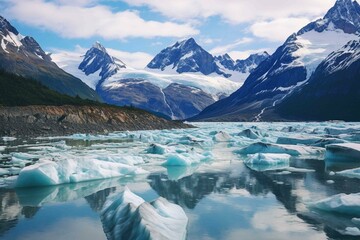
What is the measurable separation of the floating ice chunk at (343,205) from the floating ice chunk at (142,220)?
475 cm

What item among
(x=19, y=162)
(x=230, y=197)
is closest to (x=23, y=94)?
(x=19, y=162)

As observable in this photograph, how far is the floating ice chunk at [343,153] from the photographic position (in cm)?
2673

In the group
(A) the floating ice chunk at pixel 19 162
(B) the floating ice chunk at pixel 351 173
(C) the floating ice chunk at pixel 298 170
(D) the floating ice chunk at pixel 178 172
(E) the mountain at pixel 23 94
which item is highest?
(E) the mountain at pixel 23 94

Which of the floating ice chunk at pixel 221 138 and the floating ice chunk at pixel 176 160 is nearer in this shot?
the floating ice chunk at pixel 176 160

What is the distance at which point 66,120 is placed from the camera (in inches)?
2569

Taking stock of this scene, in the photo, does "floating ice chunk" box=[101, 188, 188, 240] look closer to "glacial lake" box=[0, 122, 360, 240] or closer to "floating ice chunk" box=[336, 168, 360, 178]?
"glacial lake" box=[0, 122, 360, 240]

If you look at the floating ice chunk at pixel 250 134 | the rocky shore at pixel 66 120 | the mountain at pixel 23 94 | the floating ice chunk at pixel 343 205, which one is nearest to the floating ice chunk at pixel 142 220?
the floating ice chunk at pixel 343 205

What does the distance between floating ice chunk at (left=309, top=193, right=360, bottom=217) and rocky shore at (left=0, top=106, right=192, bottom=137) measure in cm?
4844

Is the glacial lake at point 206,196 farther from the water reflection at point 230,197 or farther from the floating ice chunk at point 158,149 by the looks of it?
the floating ice chunk at point 158,149

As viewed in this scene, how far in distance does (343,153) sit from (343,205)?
51.2 ft

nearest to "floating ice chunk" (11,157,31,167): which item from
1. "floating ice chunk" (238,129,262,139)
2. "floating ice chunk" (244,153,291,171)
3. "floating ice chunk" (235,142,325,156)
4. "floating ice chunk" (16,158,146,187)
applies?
"floating ice chunk" (16,158,146,187)

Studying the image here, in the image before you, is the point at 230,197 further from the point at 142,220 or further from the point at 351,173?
the point at 351,173

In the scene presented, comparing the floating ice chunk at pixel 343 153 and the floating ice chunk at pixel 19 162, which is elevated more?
the floating ice chunk at pixel 343 153

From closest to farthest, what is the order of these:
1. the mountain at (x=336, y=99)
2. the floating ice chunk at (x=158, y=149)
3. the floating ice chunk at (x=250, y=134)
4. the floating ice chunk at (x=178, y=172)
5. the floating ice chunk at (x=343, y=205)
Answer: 1. the floating ice chunk at (x=343, y=205)
2. the floating ice chunk at (x=178, y=172)
3. the floating ice chunk at (x=158, y=149)
4. the floating ice chunk at (x=250, y=134)
5. the mountain at (x=336, y=99)
